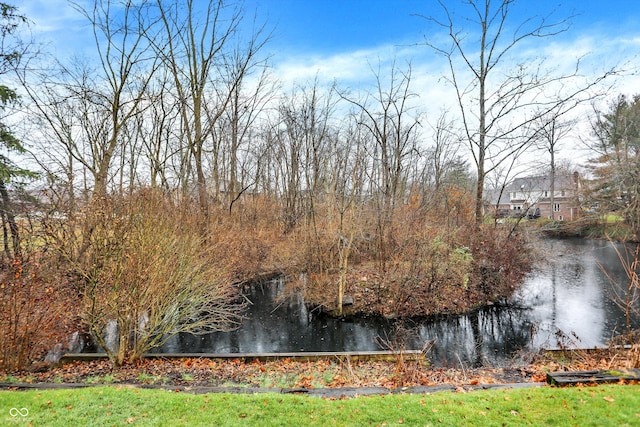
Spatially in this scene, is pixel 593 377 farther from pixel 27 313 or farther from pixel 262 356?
pixel 27 313

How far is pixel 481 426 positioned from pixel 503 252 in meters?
11.2

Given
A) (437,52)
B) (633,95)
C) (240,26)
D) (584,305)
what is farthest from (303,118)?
(633,95)

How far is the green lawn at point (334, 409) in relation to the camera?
3.52 metres

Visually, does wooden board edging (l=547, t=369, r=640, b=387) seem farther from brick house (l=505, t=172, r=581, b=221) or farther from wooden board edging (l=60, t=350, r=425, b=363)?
brick house (l=505, t=172, r=581, b=221)

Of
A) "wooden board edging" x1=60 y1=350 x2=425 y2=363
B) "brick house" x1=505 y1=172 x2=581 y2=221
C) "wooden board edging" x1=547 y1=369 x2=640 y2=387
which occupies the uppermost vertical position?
"brick house" x1=505 y1=172 x2=581 y2=221

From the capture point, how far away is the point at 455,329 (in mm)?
10320

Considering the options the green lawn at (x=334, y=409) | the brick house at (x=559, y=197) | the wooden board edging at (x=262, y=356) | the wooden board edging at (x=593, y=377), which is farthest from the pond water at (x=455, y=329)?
the brick house at (x=559, y=197)

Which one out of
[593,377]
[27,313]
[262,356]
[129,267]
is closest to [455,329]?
[593,377]

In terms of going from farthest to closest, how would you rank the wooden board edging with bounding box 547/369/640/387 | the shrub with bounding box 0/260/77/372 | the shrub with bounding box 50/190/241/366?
the shrub with bounding box 50/190/241/366
the shrub with bounding box 0/260/77/372
the wooden board edging with bounding box 547/369/640/387

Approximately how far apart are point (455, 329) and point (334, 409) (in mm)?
7970

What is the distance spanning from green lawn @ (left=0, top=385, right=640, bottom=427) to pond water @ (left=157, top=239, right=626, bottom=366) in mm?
4163

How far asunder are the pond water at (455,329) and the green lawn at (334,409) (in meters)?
4.16

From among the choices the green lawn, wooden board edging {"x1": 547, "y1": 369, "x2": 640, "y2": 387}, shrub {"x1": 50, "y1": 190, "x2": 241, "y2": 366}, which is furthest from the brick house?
shrub {"x1": 50, "y1": 190, "x2": 241, "y2": 366}

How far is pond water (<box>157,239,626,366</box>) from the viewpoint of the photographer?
8.87m
